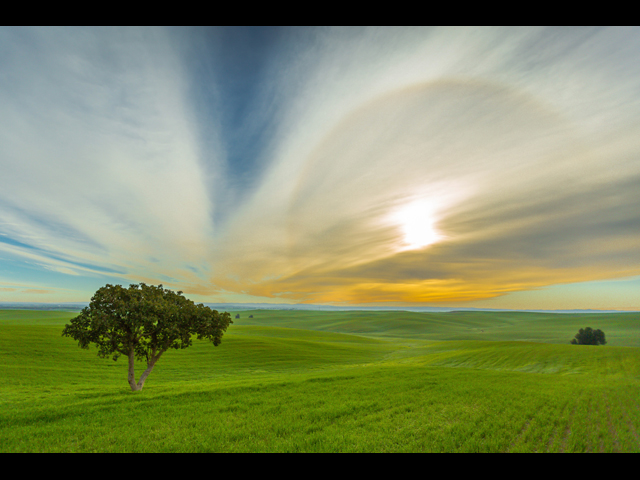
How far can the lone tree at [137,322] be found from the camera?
21078mm

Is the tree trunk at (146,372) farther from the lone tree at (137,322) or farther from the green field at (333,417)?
the green field at (333,417)

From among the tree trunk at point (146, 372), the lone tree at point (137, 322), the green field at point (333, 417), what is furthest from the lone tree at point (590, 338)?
the tree trunk at point (146, 372)

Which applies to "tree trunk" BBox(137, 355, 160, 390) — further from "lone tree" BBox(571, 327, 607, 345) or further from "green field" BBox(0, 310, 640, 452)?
"lone tree" BBox(571, 327, 607, 345)

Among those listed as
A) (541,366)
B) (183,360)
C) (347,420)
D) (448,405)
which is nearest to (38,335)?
(183,360)

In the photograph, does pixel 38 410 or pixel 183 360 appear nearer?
pixel 38 410

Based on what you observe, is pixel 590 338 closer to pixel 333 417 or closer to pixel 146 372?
pixel 333 417

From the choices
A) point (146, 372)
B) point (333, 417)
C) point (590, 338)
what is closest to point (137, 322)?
point (146, 372)

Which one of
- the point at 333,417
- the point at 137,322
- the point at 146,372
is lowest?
the point at 333,417

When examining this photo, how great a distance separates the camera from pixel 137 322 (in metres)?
21.7

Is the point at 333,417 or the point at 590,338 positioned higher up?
the point at 333,417
